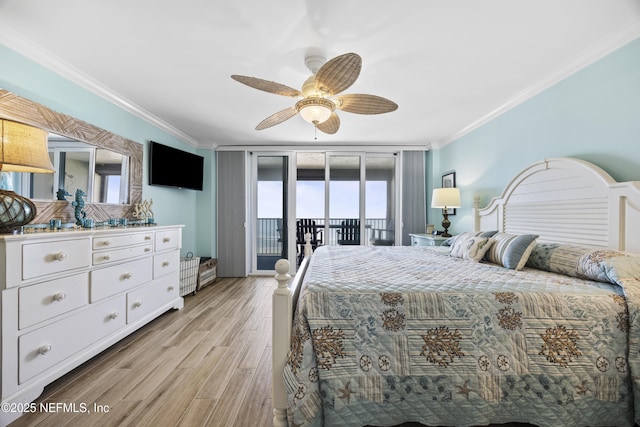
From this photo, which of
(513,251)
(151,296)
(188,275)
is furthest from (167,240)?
(513,251)

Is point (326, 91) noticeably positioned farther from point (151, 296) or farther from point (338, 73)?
point (151, 296)

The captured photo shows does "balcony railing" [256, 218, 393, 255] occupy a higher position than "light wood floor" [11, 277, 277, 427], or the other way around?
"balcony railing" [256, 218, 393, 255]

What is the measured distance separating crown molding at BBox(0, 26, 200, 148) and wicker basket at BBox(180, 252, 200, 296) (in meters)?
1.90

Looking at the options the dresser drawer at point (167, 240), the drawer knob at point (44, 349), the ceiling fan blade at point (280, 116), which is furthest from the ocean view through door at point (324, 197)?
the drawer knob at point (44, 349)

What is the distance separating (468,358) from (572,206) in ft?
5.51

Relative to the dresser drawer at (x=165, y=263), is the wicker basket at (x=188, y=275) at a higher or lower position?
lower

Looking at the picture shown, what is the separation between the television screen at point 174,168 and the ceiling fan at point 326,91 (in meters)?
2.10

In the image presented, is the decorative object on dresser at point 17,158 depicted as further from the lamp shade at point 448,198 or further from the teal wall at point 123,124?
the lamp shade at point 448,198

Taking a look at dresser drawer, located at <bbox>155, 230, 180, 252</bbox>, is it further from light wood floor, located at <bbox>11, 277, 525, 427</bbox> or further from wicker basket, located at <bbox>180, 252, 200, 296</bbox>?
light wood floor, located at <bbox>11, 277, 525, 427</bbox>

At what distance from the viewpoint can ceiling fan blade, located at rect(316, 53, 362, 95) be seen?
5.15ft

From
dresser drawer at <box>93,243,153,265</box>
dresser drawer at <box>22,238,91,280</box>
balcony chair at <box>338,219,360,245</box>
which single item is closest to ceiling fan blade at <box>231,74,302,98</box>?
dresser drawer at <box>22,238,91,280</box>

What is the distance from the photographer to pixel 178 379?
68.5 inches

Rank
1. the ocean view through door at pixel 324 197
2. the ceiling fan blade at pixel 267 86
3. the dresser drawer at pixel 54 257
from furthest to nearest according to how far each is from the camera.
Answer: the ocean view through door at pixel 324 197 < the ceiling fan blade at pixel 267 86 < the dresser drawer at pixel 54 257

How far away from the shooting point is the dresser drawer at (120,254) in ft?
6.47
